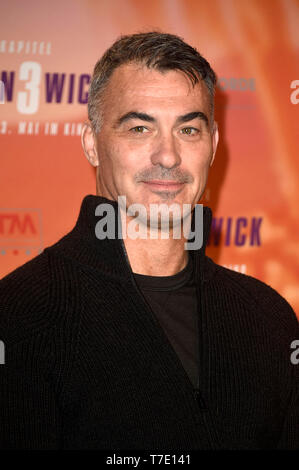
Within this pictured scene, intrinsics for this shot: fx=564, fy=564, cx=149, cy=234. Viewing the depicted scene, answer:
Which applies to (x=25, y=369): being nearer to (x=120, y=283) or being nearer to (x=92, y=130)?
(x=120, y=283)

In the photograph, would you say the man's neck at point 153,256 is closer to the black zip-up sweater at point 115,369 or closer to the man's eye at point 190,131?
the black zip-up sweater at point 115,369

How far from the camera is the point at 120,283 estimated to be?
1531 millimetres

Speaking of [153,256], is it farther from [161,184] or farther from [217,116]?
[217,116]

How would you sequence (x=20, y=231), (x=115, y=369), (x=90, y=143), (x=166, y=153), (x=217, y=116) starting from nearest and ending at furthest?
(x=115, y=369) < (x=166, y=153) < (x=90, y=143) < (x=20, y=231) < (x=217, y=116)

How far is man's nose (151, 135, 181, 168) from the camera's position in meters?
1.56

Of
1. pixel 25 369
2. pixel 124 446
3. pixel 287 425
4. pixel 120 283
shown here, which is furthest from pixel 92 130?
pixel 287 425

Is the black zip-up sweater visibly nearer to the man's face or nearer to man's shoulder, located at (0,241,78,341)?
man's shoulder, located at (0,241,78,341)

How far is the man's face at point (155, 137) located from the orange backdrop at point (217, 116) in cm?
113

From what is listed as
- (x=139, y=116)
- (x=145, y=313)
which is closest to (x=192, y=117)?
(x=139, y=116)

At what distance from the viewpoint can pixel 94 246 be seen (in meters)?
1.58

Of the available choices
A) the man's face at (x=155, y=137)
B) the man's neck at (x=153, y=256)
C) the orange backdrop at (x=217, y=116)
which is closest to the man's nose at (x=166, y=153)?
the man's face at (x=155, y=137)

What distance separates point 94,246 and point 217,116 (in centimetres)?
157

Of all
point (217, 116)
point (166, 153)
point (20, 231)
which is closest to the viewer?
point (166, 153)

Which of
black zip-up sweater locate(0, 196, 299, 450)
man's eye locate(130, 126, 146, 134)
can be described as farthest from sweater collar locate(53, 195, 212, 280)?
man's eye locate(130, 126, 146, 134)
